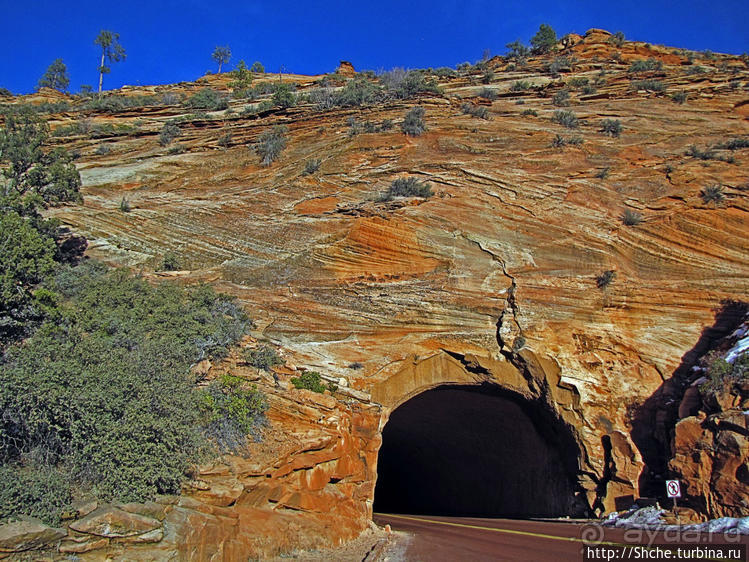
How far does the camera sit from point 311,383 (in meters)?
14.5

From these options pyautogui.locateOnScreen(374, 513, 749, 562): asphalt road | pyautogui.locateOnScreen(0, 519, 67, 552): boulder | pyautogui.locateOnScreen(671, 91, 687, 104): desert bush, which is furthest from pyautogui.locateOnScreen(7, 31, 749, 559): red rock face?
pyautogui.locateOnScreen(0, 519, 67, 552): boulder

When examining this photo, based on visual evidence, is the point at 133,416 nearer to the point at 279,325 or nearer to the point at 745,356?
the point at 279,325

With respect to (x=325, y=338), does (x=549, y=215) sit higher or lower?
higher

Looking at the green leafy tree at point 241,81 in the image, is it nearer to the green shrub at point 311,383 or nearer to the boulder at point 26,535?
the green shrub at point 311,383

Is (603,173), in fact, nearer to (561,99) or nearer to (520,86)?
(561,99)

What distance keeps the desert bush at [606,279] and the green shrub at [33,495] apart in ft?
49.1

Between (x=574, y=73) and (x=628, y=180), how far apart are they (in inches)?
547

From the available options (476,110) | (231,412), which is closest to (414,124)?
(476,110)

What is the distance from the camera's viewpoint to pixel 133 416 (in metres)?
8.98

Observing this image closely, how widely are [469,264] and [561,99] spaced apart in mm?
12395

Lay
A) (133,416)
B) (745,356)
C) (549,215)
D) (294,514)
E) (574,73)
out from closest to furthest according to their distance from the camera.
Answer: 1. (133,416)
2. (294,514)
3. (745,356)
4. (549,215)
5. (574,73)

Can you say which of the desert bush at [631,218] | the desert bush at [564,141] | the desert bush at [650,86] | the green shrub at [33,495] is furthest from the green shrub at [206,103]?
the green shrub at [33,495]

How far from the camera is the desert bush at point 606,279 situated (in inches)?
656

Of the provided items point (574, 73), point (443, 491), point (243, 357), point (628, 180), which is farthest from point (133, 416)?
point (574, 73)
